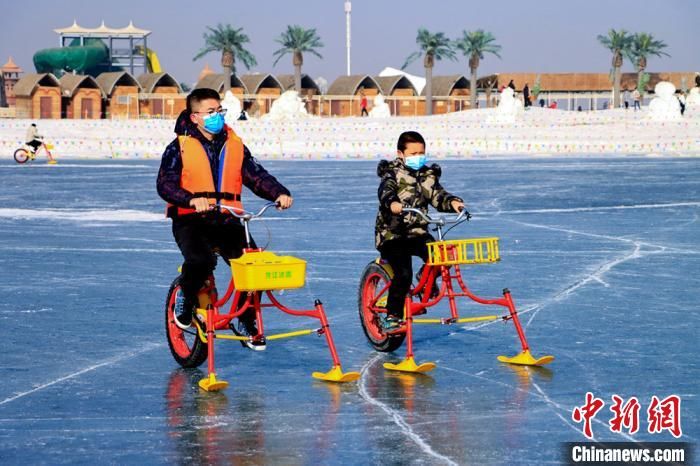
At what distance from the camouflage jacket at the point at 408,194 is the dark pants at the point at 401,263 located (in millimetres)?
46

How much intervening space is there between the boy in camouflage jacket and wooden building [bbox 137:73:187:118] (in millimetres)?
89632

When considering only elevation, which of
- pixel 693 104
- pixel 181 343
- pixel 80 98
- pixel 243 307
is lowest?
pixel 181 343

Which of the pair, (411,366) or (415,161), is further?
(415,161)

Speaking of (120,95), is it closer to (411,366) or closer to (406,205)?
(406,205)

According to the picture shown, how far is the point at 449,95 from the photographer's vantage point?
10675 cm

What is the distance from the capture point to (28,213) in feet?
70.5

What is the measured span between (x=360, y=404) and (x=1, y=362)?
2.67 metres

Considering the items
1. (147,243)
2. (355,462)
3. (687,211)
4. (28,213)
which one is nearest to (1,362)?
(355,462)

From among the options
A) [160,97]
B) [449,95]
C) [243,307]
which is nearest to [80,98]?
[160,97]

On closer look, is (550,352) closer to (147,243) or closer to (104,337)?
(104,337)

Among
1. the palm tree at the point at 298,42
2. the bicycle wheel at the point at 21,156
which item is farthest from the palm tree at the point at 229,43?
the bicycle wheel at the point at 21,156

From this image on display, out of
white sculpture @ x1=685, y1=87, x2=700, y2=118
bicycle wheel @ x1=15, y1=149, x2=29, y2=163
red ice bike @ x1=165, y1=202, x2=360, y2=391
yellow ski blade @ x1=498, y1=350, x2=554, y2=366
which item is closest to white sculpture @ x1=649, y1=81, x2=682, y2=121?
white sculpture @ x1=685, y1=87, x2=700, y2=118

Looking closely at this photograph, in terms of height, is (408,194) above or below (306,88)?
below

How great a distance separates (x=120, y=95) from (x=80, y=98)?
3.09 meters
